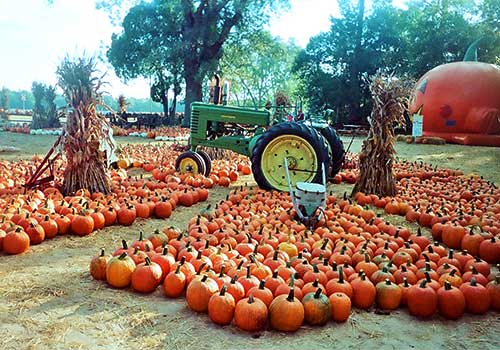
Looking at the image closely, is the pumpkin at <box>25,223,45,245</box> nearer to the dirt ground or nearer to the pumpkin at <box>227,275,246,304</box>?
the dirt ground

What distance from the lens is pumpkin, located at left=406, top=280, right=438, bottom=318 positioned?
143 inches

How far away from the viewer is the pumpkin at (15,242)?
4750 millimetres

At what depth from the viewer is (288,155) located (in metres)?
8.30

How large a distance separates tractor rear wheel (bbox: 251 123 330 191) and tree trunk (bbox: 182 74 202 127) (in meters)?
19.5

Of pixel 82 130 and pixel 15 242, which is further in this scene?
pixel 82 130

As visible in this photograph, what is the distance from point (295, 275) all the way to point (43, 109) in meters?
23.6

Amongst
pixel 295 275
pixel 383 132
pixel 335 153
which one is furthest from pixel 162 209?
pixel 335 153

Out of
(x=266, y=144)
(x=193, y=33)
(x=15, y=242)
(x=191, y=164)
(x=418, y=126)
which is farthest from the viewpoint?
(x=193, y=33)

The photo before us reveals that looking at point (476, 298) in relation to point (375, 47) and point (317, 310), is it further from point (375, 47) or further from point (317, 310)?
point (375, 47)

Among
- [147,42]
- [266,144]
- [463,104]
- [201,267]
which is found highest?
[147,42]

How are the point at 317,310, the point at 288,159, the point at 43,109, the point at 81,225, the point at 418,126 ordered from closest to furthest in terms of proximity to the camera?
the point at 317,310 → the point at 81,225 → the point at 288,159 → the point at 418,126 → the point at 43,109

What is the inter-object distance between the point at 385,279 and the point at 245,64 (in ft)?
106

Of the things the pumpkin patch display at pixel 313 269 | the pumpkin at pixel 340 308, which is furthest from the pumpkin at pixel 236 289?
the pumpkin at pixel 340 308

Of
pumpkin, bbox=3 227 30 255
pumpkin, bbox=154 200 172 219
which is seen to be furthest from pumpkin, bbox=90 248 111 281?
pumpkin, bbox=154 200 172 219
